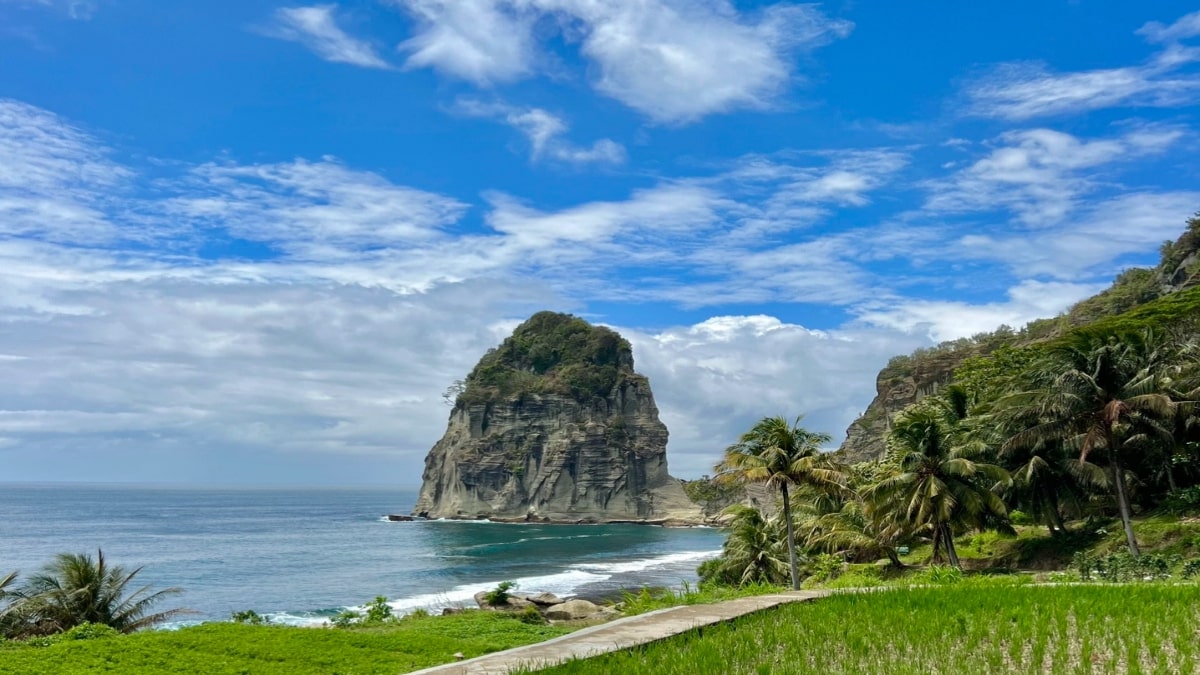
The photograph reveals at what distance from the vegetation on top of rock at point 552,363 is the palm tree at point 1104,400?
4200 inches

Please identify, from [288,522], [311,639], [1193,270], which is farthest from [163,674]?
[288,522]

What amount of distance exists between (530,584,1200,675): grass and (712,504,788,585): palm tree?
70.2 feet

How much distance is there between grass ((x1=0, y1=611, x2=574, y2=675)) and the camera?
11.3m

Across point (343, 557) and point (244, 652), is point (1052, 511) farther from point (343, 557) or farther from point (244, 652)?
point (343, 557)

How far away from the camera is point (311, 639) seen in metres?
13.7

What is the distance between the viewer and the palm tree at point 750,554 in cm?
3209

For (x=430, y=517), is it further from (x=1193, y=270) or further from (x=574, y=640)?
(x=574, y=640)

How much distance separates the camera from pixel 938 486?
28219mm

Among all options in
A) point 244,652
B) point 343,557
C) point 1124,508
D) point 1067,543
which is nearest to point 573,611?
point 244,652

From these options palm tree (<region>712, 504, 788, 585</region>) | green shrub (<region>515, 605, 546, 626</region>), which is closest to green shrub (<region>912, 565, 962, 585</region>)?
green shrub (<region>515, 605, 546, 626</region>)

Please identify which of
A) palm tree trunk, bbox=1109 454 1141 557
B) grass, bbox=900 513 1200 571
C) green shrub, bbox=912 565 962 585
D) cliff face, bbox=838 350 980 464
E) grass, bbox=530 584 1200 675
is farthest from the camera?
cliff face, bbox=838 350 980 464

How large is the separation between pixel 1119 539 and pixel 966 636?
79.0 ft

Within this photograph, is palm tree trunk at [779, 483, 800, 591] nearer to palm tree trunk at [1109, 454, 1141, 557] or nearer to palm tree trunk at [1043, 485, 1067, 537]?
palm tree trunk at [1109, 454, 1141, 557]

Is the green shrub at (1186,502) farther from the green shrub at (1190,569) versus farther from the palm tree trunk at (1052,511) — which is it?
the green shrub at (1190,569)
